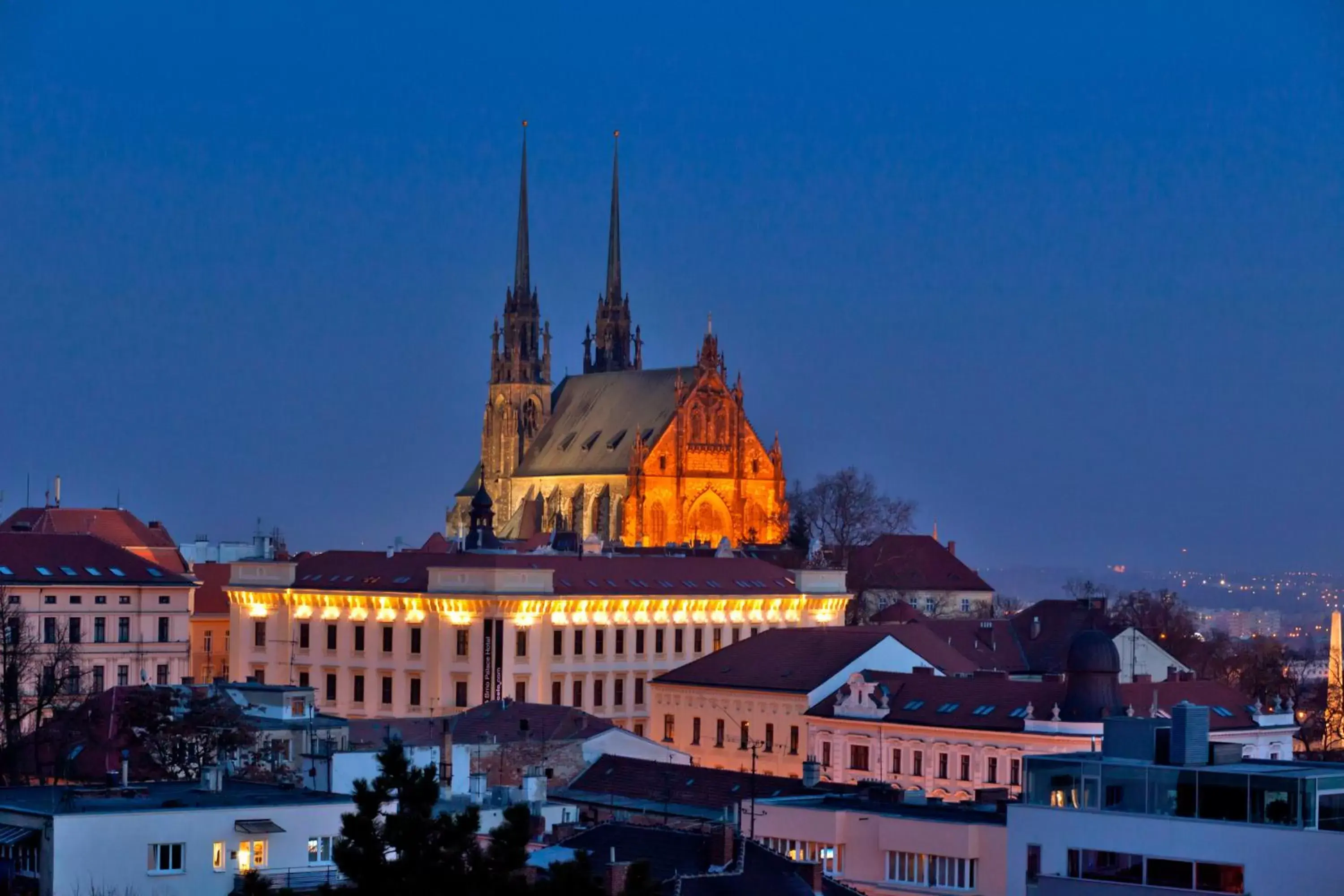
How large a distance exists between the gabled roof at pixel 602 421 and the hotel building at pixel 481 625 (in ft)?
150

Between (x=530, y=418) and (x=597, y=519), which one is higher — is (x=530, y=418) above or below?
above

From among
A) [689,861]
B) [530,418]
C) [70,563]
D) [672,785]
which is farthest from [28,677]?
[530,418]

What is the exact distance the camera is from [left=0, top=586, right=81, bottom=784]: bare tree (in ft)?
241

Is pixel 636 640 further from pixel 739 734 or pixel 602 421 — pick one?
pixel 602 421

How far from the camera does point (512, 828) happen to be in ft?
133

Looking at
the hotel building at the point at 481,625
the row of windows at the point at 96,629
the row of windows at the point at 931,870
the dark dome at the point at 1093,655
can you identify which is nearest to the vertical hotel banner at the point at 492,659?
the hotel building at the point at 481,625

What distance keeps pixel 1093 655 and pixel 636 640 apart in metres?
37.4

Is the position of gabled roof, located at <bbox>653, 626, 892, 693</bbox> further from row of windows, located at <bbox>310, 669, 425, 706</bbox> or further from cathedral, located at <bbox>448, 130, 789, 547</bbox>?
cathedral, located at <bbox>448, 130, 789, 547</bbox>

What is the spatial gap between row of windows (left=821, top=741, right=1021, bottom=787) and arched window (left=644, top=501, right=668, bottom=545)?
251 ft

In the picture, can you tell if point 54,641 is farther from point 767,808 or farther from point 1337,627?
point 1337,627

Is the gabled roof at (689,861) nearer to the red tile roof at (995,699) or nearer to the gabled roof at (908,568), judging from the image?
the red tile roof at (995,699)

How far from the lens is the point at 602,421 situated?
178625 millimetres

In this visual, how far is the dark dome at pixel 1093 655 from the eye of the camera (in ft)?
271

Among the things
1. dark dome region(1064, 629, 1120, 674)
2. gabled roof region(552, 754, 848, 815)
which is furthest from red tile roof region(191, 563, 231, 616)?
gabled roof region(552, 754, 848, 815)
